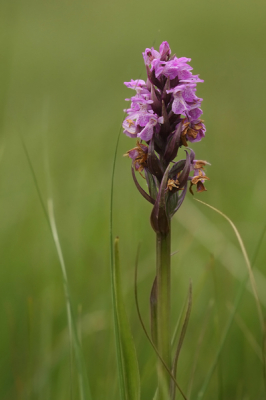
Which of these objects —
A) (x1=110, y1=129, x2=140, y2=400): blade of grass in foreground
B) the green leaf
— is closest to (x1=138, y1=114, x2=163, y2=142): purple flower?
(x1=110, y1=129, x2=140, y2=400): blade of grass in foreground

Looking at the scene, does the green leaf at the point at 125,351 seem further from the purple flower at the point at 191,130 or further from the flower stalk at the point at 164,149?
the purple flower at the point at 191,130

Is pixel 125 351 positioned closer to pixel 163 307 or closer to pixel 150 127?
pixel 163 307

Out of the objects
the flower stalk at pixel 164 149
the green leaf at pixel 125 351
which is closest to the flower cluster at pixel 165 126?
the flower stalk at pixel 164 149

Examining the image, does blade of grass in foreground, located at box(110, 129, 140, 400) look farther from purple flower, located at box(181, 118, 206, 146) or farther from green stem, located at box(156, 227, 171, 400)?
purple flower, located at box(181, 118, 206, 146)

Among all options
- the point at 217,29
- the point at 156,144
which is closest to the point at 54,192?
the point at 156,144

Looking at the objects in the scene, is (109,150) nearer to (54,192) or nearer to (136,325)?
(54,192)
